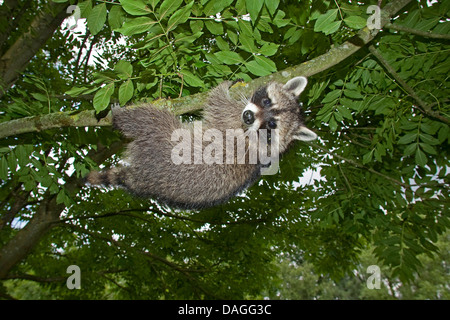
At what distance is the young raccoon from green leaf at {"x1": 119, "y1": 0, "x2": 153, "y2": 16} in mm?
957

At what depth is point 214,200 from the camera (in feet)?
11.2

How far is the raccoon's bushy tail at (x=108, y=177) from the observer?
Answer: 3436mm

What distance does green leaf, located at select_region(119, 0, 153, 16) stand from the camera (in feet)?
6.41

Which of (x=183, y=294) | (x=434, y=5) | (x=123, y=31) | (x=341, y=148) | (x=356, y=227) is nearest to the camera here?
(x=123, y=31)

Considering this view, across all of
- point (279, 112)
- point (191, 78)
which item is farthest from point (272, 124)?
point (191, 78)

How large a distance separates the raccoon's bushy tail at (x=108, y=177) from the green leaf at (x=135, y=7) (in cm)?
189

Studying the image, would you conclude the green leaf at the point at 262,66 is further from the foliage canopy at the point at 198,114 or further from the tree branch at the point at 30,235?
the tree branch at the point at 30,235

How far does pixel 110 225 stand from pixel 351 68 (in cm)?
617

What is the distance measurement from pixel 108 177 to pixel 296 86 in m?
2.47

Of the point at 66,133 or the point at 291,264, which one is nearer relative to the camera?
the point at 66,133

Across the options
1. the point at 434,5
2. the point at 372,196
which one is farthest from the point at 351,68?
the point at 372,196

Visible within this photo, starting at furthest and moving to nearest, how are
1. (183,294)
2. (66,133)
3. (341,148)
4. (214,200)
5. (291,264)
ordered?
1. (291,264)
2. (183,294)
3. (341,148)
4. (66,133)
5. (214,200)

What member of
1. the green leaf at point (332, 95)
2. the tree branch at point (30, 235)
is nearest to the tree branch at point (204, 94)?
the green leaf at point (332, 95)

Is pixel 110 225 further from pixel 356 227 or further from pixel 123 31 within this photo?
pixel 123 31
